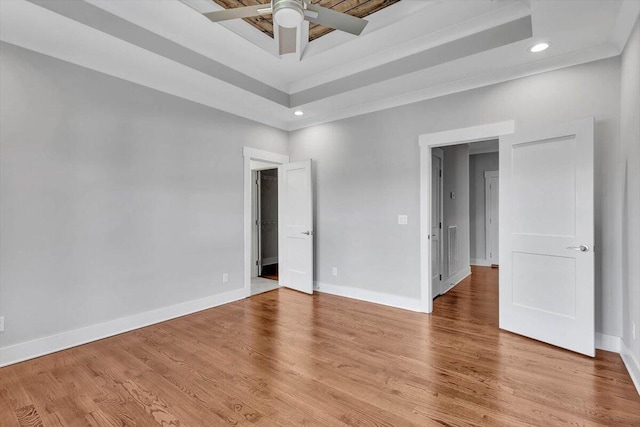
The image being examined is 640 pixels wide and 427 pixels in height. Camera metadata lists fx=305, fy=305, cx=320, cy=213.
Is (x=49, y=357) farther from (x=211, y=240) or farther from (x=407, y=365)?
(x=407, y=365)

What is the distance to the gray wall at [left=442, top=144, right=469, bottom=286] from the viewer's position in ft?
16.1

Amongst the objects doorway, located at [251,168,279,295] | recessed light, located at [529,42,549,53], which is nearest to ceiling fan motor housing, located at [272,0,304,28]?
recessed light, located at [529,42,549,53]

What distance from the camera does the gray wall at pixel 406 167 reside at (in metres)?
2.74

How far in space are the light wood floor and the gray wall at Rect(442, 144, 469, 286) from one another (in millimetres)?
1816

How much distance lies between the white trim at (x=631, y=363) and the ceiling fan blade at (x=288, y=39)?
3.38 metres

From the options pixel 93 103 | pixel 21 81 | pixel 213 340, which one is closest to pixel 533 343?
pixel 213 340

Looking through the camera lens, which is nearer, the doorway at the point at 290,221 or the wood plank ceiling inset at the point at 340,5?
the wood plank ceiling inset at the point at 340,5

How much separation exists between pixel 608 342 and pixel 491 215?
469cm

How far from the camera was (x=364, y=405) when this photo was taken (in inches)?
78.0

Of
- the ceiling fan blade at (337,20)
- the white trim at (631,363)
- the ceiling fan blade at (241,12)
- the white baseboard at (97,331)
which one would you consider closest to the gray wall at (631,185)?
the white trim at (631,363)

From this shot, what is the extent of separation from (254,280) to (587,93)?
5.20 metres

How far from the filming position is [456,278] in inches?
214

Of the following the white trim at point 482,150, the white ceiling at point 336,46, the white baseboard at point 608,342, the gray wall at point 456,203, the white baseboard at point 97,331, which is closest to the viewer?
the white ceiling at point 336,46

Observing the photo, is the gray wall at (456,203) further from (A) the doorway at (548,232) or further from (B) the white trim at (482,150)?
(A) the doorway at (548,232)
